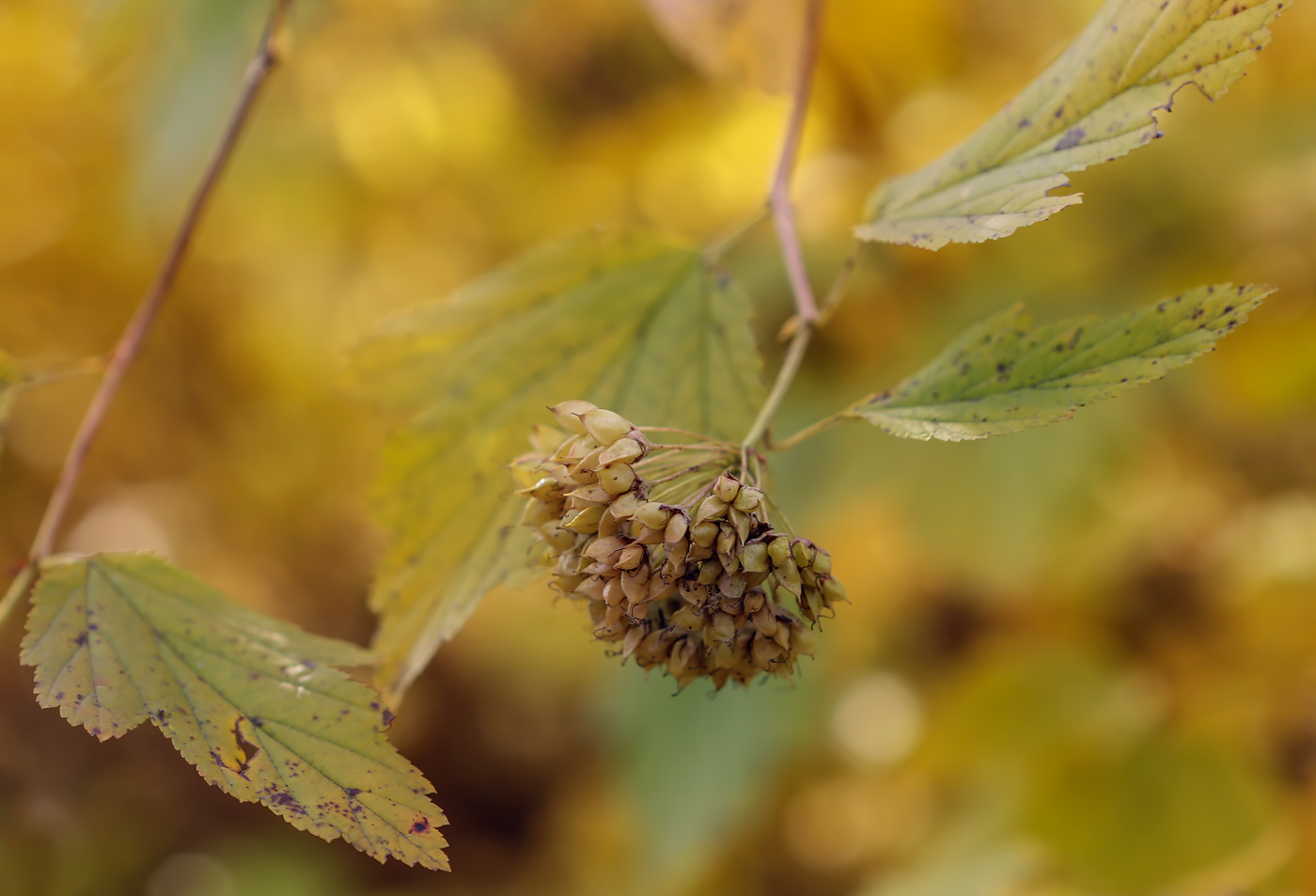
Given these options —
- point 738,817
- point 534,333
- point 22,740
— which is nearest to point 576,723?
point 738,817

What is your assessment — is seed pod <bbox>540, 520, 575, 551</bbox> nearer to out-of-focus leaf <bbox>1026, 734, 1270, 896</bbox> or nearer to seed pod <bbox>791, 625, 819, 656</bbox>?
seed pod <bbox>791, 625, 819, 656</bbox>

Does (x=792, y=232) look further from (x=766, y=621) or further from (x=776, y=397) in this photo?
(x=766, y=621)

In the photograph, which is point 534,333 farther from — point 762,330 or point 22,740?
point 22,740

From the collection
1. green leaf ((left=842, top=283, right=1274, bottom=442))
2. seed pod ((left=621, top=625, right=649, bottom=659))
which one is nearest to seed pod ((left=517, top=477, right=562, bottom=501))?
seed pod ((left=621, top=625, right=649, bottom=659))

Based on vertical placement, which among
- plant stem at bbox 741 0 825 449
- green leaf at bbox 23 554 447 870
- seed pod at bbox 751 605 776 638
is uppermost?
plant stem at bbox 741 0 825 449

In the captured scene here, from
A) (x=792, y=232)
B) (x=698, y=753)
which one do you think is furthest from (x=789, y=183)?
(x=698, y=753)

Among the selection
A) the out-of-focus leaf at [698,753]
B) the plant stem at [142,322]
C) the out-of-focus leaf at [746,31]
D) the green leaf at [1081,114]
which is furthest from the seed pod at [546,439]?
the out-of-focus leaf at [698,753]

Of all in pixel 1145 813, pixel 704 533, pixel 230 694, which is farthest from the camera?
pixel 1145 813
